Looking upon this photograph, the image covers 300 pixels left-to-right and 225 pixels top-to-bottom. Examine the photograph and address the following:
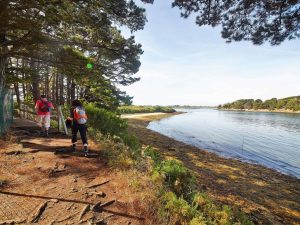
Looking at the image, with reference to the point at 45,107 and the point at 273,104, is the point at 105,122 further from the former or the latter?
the point at 273,104

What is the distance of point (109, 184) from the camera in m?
6.56

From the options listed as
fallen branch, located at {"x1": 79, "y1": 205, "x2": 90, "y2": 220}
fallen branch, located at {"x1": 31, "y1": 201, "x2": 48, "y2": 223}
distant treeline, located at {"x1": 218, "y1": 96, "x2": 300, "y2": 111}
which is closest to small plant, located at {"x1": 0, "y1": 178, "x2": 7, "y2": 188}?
fallen branch, located at {"x1": 31, "y1": 201, "x2": 48, "y2": 223}

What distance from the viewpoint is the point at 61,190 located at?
5.94 m

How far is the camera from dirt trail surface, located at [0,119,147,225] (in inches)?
191

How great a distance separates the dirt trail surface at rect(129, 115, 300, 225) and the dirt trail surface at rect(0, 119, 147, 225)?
16.0 ft

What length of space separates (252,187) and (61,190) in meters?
9.46

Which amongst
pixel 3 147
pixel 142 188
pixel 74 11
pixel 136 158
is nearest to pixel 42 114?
pixel 3 147

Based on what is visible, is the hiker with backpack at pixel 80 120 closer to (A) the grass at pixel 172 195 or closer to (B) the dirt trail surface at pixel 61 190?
(B) the dirt trail surface at pixel 61 190

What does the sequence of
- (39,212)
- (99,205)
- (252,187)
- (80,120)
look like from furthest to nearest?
(252,187) → (80,120) → (99,205) → (39,212)

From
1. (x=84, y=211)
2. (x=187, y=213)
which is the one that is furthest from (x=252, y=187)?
(x=84, y=211)

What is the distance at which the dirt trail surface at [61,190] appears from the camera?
4.85m

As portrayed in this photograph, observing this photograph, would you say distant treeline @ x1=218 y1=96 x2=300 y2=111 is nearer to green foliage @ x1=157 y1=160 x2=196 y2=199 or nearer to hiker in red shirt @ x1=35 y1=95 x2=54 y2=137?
hiker in red shirt @ x1=35 y1=95 x2=54 y2=137

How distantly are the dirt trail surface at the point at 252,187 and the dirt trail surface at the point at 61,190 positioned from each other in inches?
191

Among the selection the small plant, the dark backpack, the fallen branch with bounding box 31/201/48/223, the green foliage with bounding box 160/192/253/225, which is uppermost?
the dark backpack
